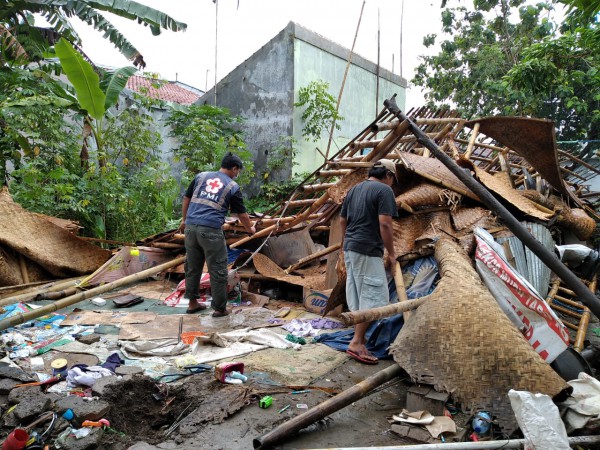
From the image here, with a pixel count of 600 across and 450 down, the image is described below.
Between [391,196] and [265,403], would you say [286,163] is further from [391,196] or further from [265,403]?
[265,403]

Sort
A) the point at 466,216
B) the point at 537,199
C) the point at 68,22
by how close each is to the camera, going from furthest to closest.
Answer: the point at 68,22 < the point at 537,199 < the point at 466,216

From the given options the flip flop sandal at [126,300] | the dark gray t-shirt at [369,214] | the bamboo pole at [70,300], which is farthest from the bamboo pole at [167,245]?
the dark gray t-shirt at [369,214]

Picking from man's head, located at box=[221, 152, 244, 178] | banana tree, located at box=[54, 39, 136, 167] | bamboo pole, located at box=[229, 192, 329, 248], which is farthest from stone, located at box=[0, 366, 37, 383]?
banana tree, located at box=[54, 39, 136, 167]

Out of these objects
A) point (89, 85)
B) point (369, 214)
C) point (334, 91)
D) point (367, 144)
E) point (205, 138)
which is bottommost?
point (369, 214)

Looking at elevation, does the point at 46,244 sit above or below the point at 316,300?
above

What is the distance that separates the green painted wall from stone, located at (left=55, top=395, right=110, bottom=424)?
337 inches

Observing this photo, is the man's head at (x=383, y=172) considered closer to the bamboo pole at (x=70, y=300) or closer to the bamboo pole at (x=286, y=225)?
the bamboo pole at (x=286, y=225)

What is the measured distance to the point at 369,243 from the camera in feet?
12.1

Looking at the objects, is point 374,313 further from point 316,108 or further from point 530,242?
point 316,108

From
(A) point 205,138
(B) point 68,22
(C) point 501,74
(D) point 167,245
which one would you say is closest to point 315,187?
(D) point 167,245

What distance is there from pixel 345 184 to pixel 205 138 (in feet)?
17.1

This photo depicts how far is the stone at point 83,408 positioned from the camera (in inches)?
92.7

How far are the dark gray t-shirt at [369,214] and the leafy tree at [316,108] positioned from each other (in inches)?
268

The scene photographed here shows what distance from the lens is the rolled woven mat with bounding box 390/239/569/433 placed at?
2.58 m
